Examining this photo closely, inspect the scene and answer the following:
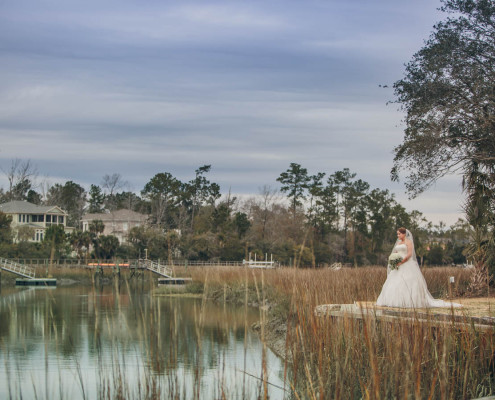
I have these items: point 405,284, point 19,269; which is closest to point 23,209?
point 19,269

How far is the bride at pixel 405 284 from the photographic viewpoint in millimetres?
12293

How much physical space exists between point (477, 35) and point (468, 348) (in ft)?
49.9

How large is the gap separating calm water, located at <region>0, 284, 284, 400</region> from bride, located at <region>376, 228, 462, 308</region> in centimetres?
250

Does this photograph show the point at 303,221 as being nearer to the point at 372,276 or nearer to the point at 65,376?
the point at 372,276

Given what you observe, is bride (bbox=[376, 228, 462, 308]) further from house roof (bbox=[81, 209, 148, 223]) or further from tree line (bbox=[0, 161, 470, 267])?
house roof (bbox=[81, 209, 148, 223])

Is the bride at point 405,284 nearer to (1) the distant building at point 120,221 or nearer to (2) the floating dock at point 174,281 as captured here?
(2) the floating dock at point 174,281

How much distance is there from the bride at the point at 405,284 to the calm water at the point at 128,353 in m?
2.50

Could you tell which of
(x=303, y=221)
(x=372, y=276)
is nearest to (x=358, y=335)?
(x=372, y=276)

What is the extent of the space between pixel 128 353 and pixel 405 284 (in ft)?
18.1

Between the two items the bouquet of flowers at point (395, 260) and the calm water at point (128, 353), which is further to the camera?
the bouquet of flowers at point (395, 260)

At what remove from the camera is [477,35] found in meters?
20.1

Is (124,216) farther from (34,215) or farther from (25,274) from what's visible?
(25,274)

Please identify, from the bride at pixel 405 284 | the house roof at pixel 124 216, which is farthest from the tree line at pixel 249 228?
the bride at pixel 405 284

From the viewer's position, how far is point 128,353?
527 inches
